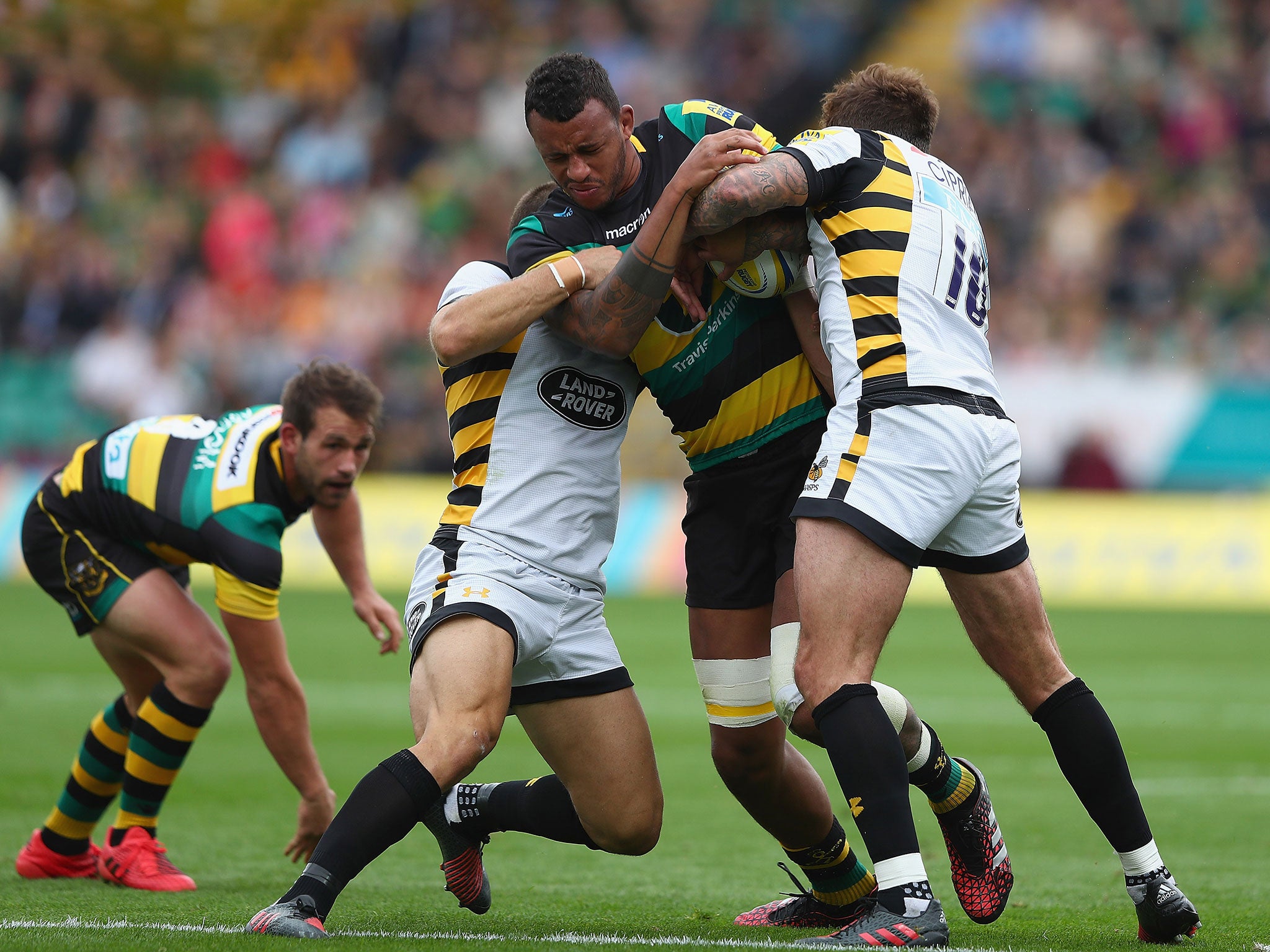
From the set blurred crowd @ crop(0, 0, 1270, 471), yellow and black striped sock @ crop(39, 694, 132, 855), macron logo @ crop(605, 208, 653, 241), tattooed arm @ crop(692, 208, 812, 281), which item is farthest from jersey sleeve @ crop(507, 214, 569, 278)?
blurred crowd @ crop(0, 0, 1270, 471)

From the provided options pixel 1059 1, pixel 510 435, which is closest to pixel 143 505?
pixel 510 435

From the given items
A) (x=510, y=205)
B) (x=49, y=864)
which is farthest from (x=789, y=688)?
(x=510, y=205)

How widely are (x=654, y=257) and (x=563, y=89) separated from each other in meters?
0.57

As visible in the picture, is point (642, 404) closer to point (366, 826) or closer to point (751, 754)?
point (751, 754)

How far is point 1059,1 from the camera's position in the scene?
68.5 feet

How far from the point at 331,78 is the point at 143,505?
1836 centimetres

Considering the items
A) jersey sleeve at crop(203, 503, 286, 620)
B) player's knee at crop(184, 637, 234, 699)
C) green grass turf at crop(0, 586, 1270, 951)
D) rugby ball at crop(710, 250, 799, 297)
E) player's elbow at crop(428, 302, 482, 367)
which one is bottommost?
green grass turf at crop(0, 586, 1270, 951)

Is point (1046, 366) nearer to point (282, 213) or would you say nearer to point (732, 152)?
point (282, 213)

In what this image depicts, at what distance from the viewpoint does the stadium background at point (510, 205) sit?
16.5m

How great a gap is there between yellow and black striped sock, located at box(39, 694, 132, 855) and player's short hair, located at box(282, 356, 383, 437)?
53.5 inches

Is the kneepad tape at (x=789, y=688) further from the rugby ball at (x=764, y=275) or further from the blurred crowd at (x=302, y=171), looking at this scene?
the blurred crowd at (x=302, y=171)

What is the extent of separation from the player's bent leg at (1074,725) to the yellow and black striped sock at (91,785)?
3247 millimetres

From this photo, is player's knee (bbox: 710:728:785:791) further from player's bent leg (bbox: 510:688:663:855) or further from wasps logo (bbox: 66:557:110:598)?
wasps logo (bbox: 66:557:110:598)

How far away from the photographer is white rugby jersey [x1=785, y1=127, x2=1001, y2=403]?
4219mm
